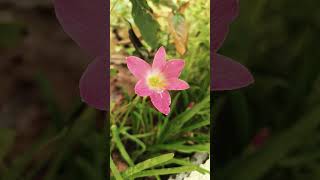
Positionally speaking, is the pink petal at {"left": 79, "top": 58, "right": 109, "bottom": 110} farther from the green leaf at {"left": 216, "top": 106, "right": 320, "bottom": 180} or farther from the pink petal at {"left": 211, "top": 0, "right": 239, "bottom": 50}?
the green leaf at {"left": 216, "top": 106, "right": 320, "bottom": 180}

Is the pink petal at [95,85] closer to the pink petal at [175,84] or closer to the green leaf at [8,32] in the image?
the pink petal at [175,84]

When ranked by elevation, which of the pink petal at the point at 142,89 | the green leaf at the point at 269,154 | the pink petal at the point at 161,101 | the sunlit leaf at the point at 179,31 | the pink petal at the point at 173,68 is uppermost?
the sunlit leaf at the point at 179,31

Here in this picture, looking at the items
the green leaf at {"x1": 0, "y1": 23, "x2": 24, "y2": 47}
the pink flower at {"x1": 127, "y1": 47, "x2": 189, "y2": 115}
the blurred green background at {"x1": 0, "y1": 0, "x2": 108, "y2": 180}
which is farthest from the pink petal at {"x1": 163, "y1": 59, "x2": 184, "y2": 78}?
the green leaf at {"x1": 0, "y1": 23, "x2": 24, "y2": 47}

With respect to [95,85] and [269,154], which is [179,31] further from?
[269,154]

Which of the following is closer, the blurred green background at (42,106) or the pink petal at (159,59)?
the pink petal at (159,59)

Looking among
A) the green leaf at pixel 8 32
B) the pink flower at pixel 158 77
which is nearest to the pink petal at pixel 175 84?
the pink flower at pixel 158 77

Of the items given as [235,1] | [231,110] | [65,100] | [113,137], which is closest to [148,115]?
[113,137]

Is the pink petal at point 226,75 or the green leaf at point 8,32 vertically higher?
the green leaf at point 8,32
